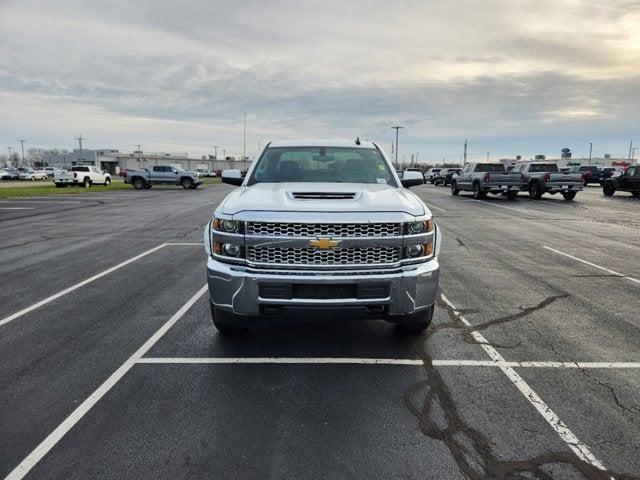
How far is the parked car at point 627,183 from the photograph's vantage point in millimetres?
26658

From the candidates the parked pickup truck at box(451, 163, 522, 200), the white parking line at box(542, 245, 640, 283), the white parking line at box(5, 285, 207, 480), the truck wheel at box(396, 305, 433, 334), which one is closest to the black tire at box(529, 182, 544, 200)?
the parked pickup truck at box(451, 163, 522, 200)

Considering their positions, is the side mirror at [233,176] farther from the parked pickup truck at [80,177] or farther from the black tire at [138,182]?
the parked pickup truck at [80,177]

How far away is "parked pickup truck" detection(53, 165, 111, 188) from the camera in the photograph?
3738cm

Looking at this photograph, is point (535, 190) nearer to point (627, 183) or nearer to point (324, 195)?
point (627, 183)

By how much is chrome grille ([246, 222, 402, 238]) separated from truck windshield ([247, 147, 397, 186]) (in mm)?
1524

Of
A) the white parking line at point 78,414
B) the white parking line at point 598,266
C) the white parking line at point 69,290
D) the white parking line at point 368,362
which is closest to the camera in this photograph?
the white parking line at point 78,414

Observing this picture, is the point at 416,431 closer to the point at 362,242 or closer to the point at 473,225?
the point at 362,242

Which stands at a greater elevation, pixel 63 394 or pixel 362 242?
pixel 362 242

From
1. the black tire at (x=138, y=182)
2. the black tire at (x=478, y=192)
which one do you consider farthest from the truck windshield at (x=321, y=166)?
the black tire at (x=138, y=182)

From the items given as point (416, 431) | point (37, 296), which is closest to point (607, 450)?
point (416, 431)

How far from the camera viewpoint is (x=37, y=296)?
5.92 metres

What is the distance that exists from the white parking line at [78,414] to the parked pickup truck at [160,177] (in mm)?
36144

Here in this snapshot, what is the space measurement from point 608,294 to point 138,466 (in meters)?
6.15

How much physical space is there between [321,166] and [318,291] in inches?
86.2
